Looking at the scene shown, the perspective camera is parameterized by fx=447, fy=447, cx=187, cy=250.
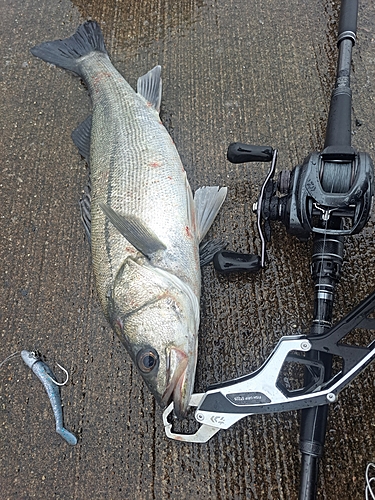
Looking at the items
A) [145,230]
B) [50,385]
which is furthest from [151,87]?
[50,385]

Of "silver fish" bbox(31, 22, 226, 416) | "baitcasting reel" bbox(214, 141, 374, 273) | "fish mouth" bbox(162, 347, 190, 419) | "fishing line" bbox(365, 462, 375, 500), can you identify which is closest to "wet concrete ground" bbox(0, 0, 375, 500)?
"fishing line" bbox(365, 462, 375, 500)

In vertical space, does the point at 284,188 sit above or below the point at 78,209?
above

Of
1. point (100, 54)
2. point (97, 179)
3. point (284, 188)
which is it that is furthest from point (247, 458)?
point (100, 54)

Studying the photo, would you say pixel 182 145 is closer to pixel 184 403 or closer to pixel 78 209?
pixel 78 209

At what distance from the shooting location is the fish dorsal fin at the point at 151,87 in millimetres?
2941

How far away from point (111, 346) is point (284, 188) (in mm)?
1278

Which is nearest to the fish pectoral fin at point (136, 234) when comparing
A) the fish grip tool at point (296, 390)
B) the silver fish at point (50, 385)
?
the fish grip tool at point (296, 390)

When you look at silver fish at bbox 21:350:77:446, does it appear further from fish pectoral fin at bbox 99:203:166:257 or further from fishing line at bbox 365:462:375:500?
fishing line at bbox 365:462:375:500

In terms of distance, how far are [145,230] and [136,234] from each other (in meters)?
0.06

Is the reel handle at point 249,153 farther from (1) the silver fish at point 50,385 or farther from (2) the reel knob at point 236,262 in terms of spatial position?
(1) the silver fish at point 50,385

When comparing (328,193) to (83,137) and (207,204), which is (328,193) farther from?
(83,137)

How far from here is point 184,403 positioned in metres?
1.96

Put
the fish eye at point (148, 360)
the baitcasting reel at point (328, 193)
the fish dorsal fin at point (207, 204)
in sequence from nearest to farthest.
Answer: the baitcasting reel at point (328, 193) → the fish eye at point (148, 360) → the fish dorsal fin at point (207, 204)

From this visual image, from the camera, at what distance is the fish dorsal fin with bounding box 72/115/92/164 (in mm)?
2924
